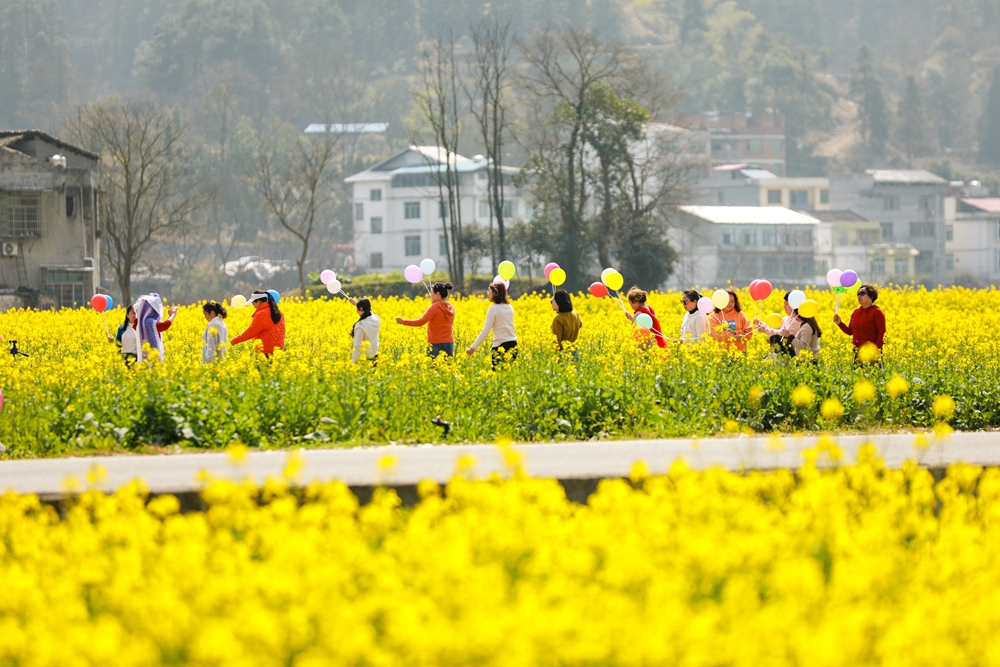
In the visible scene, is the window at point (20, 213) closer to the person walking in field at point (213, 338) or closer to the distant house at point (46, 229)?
the distant house at point (46, 229)

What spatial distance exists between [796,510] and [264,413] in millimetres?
6327

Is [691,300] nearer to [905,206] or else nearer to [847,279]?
[847,279]

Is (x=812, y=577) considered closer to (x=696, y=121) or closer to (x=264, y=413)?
(x=264, y=413)

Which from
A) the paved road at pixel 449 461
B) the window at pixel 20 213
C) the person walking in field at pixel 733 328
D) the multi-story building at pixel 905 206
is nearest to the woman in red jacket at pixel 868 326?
the person walking in field at pixel 733 328

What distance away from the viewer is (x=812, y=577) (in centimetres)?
451

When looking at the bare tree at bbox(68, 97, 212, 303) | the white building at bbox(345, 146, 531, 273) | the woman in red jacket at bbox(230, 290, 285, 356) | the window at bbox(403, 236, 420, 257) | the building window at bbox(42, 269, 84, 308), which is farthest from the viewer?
the window at bbox(403, 236, 420, 257)

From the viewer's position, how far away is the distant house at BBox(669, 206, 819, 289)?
268 ft

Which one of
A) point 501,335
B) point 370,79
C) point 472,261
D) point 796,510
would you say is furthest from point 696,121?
point 796,510

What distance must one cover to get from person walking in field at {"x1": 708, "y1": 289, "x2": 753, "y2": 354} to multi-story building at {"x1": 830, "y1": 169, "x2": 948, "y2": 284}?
8335 cm

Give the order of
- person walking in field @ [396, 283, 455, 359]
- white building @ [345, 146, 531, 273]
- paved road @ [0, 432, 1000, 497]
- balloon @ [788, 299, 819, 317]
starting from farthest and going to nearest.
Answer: white building @ [345, 146, 531, 273] < person walking in field @ [396, 283, 455, 359] < balloon @ [788, 299, 819, 317] < paved road @ [0, 432, 1000, 497]

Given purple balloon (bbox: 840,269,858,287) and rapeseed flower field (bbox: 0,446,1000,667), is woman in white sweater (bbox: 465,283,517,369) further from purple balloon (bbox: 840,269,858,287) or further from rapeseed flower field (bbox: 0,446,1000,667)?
rapeseed flower field (bbox: 0,446,1000,667)

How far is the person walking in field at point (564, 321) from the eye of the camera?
46.9ft

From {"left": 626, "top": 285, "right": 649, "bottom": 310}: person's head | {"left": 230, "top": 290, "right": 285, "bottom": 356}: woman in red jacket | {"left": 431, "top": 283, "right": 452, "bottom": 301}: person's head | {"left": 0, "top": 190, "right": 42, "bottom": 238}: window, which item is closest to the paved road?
{"left": 626, "top": 285, "right": 649, "bottom": 310}: person's head

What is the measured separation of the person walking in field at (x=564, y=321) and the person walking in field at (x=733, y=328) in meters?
1.56
